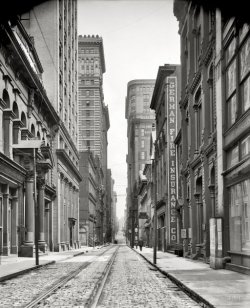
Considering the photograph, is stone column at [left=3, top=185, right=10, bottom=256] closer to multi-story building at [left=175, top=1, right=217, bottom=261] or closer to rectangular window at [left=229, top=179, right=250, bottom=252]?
multi-story building at [left=175, top=1, right=217, bottom=261]

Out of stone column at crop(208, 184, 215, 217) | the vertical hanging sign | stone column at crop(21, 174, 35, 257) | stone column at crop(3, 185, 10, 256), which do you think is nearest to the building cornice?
the vertical hanging sign

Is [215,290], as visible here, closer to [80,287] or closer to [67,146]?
[80,287]

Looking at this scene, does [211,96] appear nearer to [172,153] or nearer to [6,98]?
[6,98]

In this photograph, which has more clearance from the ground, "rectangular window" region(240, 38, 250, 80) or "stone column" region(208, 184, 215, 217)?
"rectangular window" region(240, 38, 250, 80)

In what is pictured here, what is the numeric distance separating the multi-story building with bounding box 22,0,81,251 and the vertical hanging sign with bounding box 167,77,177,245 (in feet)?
41.1

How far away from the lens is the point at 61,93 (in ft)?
211

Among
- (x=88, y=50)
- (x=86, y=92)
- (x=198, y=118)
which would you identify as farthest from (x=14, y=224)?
(x=88, y=50)

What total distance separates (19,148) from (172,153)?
17088 mm

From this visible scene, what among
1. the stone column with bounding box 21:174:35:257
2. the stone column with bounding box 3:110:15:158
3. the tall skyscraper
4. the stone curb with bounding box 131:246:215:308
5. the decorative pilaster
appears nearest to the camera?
the stone curb with bounding box 131:246:215:308

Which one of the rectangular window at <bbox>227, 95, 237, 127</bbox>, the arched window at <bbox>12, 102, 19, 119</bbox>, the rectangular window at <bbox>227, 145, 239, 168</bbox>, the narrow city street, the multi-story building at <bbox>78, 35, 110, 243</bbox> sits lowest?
the narrow city street

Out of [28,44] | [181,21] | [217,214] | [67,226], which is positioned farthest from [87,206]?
[217,214]

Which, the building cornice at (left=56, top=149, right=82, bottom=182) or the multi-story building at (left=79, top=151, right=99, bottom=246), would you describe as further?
the multi-story building at (left=79, top=151, right=99, bottom=246)

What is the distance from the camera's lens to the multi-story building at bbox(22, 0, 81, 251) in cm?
5847

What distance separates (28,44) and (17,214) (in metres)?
15.3
